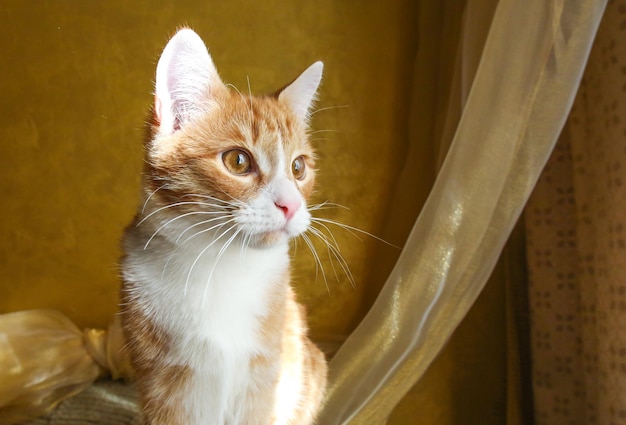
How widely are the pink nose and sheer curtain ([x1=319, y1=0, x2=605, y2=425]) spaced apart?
0.29 m

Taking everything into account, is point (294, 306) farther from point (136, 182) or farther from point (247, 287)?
point (136, 182)

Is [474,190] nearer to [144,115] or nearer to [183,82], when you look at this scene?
[183,82]

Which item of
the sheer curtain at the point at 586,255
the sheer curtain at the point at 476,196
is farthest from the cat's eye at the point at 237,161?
the sheer curtain at the point at 586,255

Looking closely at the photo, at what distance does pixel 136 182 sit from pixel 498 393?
3.46 ft

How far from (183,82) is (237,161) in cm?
14

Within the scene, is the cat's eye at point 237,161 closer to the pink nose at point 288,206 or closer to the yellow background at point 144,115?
the pink nose at point 288,206

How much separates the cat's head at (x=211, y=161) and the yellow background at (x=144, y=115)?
0.54 meters

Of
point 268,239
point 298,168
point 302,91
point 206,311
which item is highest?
point 302,91

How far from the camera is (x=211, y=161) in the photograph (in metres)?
0.68

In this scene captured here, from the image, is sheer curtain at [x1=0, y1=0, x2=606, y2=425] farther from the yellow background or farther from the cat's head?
the yellow background

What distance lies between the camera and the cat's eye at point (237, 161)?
0.69 m

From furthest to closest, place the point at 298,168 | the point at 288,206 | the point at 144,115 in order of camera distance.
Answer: the point at 144,115 → the point at 298,168 → the point at 288,206

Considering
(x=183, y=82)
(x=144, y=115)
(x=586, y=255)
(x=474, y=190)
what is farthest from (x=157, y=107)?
(x=586, y=255)

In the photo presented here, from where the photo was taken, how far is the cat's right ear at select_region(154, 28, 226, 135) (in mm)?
666
